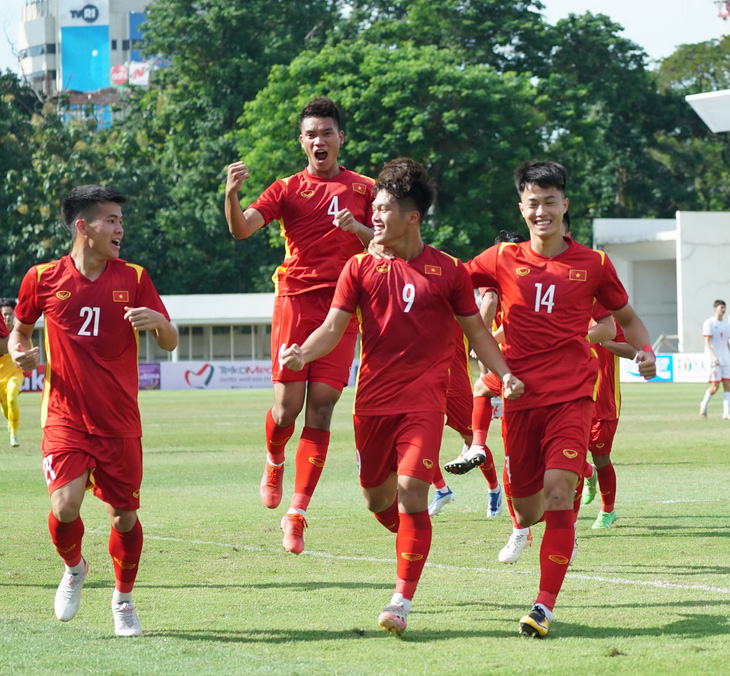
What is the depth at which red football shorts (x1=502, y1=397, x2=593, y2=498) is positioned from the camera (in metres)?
6.76

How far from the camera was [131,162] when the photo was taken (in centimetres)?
5884

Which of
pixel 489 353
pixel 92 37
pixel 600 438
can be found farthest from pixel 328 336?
pixel 92 37

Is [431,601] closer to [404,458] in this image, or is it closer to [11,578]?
[404,458]

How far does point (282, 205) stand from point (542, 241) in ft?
7.30

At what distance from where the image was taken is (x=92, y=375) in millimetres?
6660

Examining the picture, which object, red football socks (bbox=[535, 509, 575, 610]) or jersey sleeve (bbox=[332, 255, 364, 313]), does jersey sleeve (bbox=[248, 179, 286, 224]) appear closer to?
jersey sleeve (bbox=[332, 255, 364, 313])

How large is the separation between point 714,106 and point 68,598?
38.1 m

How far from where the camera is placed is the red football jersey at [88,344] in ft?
21.8

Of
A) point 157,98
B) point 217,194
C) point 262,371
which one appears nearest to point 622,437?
point 262,371

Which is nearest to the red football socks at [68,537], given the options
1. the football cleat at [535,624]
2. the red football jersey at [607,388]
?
the football cleat at [535,624]

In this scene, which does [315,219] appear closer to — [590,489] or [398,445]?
[398,445]

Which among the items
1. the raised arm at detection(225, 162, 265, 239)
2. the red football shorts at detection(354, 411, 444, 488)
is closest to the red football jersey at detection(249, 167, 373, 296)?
the raised arm at detection(225, 162, 265, 239)

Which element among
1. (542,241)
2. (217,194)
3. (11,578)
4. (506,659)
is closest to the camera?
(506,659)

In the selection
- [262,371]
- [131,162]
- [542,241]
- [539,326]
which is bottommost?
[262,371]
